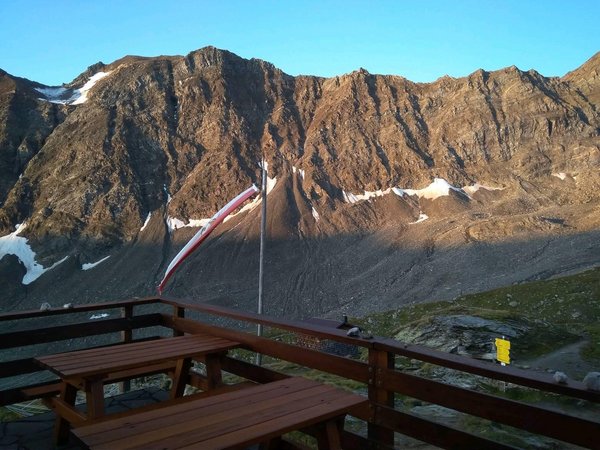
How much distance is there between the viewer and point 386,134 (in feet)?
255

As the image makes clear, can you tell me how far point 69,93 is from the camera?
297 ft

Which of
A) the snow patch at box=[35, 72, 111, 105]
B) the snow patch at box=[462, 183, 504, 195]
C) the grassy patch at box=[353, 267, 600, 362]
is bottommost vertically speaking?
the grassy patch at box=[353, 267, 600, 362]

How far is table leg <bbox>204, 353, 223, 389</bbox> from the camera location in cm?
511

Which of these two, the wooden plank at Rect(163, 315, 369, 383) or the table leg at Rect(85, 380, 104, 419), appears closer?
the wooden plank at Rect(163, 315, 369, 383)

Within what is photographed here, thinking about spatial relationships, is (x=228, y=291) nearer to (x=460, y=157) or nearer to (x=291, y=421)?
(x=460, y=157)

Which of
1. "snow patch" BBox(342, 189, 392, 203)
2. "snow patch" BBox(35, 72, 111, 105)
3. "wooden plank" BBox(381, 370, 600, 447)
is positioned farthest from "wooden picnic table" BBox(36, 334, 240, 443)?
"snow patch" BBox(35, 72, 111, 105)

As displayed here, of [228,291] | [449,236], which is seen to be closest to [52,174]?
[228,291]

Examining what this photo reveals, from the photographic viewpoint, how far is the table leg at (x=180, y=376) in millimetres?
5234

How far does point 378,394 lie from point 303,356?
0.81 m

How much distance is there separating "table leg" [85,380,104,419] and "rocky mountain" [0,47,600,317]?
37.9m

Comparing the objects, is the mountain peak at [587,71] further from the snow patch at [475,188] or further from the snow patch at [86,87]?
the snow patch at [86,87]

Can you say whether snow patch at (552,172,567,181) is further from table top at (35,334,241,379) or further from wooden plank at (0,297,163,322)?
table top at (35,334,241,379)

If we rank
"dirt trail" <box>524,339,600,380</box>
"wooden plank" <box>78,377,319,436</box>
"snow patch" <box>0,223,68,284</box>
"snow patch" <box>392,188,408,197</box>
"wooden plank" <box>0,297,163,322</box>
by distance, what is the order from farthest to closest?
"snow patch" <box>392,188,408,197</box>
"snow patch" <box>0,223,68,284</box>
"dirt trail" <box>524,339,600,380</box>
"wooden plank" <box>0,297,163,322</box>
"wooden plank" <box>78,377,319,436</box>

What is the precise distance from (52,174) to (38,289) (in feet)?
77.6
